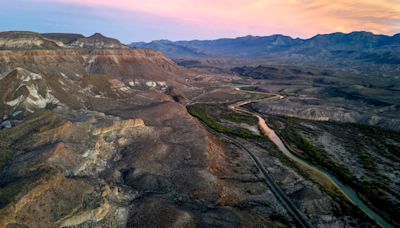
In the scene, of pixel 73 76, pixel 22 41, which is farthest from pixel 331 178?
pixel 22 41

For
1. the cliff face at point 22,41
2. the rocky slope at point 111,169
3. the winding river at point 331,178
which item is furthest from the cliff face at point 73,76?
the winding river at point 331,178

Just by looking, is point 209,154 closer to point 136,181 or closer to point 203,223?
point 136,181

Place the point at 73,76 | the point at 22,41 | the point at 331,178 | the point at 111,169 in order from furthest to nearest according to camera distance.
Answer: the point at 22,41
the point at 73,76
the point at 331,178
the point at 111,169

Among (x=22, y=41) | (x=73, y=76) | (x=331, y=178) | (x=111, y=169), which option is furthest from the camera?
(x=22, y=41)

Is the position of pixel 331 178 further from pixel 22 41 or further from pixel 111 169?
pixel 22 41

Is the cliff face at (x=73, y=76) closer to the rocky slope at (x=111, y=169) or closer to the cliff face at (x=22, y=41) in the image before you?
the rocky slope at (x=111, y=169)

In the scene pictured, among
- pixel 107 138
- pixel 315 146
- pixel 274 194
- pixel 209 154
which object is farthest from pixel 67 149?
pixel 315 146

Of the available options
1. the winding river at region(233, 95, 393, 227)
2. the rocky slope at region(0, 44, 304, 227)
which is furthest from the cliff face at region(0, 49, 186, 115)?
the winding river at region(233, 95, 393, 227)

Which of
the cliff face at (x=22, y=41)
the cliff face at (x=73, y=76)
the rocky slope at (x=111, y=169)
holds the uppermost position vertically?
the cliff face at (x=22, y=41)

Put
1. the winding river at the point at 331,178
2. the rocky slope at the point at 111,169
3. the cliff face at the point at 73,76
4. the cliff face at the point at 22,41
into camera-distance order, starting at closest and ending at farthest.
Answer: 1. the rocky slope at the point at 111,169
2. the winding river at the point at 331,178
3. the cliff face at the point at 73,76
4. the cliff face at the point at 22,41

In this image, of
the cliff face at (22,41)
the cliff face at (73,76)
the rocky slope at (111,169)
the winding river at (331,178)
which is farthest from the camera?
the cliff face at (22,41)

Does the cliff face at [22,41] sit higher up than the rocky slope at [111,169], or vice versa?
the cliff face at [22,41]

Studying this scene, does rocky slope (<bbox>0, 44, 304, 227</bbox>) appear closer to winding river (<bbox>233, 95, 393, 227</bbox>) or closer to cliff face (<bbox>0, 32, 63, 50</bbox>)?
winding river (<bbox>233, 95, 393, 227</bbox>)
